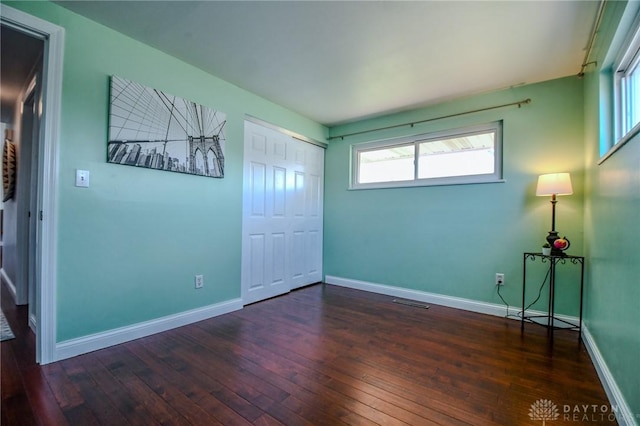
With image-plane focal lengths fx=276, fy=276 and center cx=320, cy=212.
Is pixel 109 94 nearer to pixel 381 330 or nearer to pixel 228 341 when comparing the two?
pixel 228 341

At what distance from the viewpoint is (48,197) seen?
70.4 inches

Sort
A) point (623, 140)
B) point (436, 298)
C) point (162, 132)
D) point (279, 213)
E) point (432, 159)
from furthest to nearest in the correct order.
Result: point (279, 213) < point (432, 159) < point (436, 298) < point (162, 132) < point (623, 140)

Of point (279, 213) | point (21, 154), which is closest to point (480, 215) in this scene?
point (279, 213)

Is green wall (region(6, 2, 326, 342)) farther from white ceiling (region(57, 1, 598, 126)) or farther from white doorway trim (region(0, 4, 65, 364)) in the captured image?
white ceiling (region(57, 1, 598, 126))

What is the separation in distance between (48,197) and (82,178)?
224mm

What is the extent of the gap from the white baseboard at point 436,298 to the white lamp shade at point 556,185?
1169 mm

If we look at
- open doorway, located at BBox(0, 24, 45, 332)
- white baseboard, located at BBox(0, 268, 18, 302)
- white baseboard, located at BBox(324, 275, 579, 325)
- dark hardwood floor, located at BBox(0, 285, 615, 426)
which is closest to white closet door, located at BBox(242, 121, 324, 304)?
white baseboard, located at BBox(324, 275, 579, 325)

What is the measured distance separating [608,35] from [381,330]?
8.57ft

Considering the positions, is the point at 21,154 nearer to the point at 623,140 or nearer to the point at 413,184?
the point at 413,184

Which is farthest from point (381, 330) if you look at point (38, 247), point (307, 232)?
point (38, 247)

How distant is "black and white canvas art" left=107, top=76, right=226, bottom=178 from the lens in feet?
6.84

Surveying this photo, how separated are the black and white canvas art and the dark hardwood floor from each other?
1440 mm

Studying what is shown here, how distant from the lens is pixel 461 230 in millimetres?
3098

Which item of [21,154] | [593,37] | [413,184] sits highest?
[593,37]
